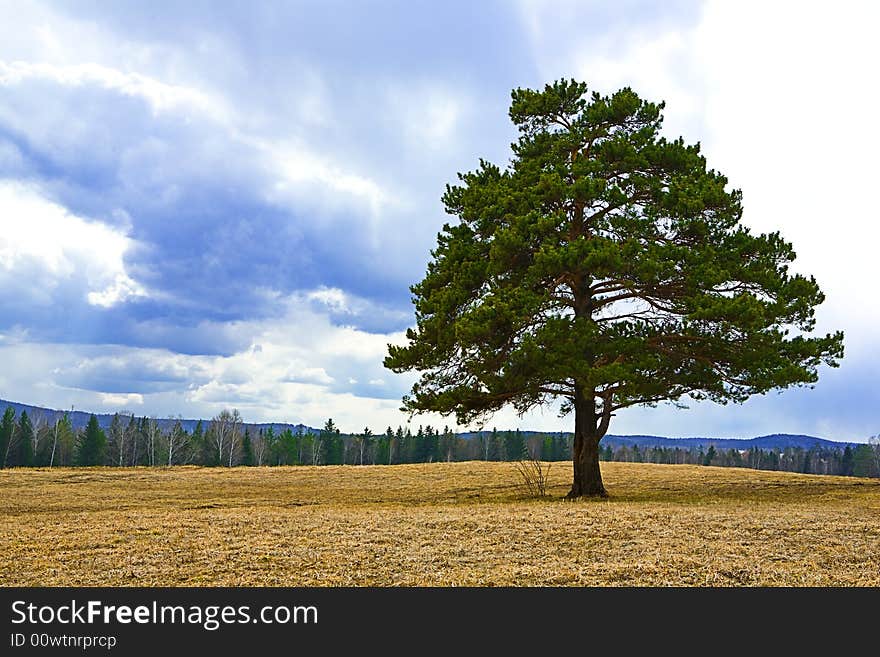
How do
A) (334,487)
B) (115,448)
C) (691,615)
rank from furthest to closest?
(115,448) < (334,487) < (691,615)

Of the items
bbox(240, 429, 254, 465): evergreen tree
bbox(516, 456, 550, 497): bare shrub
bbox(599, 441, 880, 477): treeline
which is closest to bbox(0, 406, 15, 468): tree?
bbox(240, 429, 254, 465): evergreen tree

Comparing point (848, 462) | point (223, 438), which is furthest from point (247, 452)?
point (848, 462)

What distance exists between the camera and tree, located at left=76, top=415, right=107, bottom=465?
8556 cm

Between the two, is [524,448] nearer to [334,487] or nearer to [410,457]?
[410,457]

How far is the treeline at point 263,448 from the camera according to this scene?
86.8 m

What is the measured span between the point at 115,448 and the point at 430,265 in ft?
283

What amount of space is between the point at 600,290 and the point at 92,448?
82048 mm

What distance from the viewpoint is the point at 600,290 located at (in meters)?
21.0

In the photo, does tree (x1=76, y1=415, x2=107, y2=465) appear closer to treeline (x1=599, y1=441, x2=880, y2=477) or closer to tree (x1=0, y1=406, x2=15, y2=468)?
tree (x1=0, y1=406, x2=15, y2=468)

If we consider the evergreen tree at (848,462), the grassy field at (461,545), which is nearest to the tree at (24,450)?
the grassy field at (461,545)

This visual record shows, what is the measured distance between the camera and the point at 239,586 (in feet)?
27.0

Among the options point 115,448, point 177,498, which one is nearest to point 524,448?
point 115,448

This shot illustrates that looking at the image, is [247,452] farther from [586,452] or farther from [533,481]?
[586,452]

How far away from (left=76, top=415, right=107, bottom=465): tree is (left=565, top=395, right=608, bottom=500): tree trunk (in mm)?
79245
